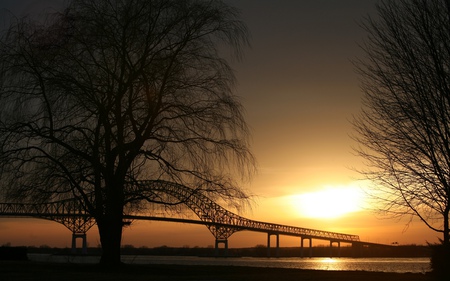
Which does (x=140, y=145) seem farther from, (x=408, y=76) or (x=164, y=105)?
(x=408, y=76)

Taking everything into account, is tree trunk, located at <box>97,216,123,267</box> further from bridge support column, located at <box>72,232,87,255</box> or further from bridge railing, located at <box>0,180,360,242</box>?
bridge support column, located at <box>72,232,87,255</box>

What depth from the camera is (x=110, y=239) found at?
76.2 ft

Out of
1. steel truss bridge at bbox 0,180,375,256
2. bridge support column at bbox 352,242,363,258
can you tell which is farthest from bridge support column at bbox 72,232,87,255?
bridge support column at bbox 352,242,363,258

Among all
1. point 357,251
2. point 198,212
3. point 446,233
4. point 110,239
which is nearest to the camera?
point 446,233

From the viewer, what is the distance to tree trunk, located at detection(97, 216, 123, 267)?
23000mm

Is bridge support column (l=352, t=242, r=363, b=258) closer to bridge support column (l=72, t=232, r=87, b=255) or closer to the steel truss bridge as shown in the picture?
the steel truss bridge

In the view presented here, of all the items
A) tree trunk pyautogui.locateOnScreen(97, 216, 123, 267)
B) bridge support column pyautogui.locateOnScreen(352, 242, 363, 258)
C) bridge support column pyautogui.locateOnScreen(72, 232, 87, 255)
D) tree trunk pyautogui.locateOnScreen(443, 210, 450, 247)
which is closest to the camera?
tree trunk pyautogui.locateOnScreen(443, 210, 450, 247)

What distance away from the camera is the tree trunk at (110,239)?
2300 cm

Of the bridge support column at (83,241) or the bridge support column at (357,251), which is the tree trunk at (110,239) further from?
the bridge support column at (357,251)

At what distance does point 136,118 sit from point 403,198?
421 inches

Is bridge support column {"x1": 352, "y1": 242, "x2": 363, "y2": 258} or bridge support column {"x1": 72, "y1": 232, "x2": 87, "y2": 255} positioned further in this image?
bridge support column {"x1": 352, "y1": 242, "x2": 363, "y2": 258}

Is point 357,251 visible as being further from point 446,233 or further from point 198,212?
point 446,233

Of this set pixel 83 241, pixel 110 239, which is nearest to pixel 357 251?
pixel 83 241

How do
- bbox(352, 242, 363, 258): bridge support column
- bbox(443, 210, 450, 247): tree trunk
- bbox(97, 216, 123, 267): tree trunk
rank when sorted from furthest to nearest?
bbox(352, 242, 363, 258): bridge support column → bbox(97, 216, 123, 267): tree trunk → bbox(443, 210, 450, 247): tree trunk
